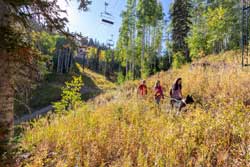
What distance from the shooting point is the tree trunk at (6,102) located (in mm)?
3382

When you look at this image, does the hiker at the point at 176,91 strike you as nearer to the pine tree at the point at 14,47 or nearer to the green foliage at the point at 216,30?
the pine tree at the point at 14,47

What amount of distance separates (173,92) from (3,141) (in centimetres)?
661

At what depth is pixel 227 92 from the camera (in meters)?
7.96

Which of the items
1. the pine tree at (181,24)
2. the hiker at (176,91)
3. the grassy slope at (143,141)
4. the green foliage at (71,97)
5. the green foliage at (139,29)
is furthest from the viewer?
the pine tree at (181,24)

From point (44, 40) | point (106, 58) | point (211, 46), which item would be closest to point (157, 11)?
point (211, 46)

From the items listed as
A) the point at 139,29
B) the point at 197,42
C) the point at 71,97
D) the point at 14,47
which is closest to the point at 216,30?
the point at 197,42

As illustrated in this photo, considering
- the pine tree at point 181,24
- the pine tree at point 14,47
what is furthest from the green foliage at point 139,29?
the pine tree at point 14,47

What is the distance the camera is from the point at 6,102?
11.4 ft

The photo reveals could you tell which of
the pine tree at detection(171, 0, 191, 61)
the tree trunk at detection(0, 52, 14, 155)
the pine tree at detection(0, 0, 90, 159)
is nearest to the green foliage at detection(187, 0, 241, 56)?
the pine tree at detection(171, 0, 191, 61)

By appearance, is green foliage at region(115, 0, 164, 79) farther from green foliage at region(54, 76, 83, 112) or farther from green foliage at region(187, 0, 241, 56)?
green foliage at region(54, 76, 83, 112)

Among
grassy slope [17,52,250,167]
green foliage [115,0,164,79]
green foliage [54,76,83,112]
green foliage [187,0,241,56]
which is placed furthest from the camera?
green foliage [115,0,164,79]

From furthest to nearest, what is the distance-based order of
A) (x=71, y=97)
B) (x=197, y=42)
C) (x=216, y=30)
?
(x=197, y=42)
(x=216, y=30)
(x=71, y=97)

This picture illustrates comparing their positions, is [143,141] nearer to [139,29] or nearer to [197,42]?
[197,42]

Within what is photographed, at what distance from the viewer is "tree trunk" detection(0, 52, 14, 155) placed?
338 cm
